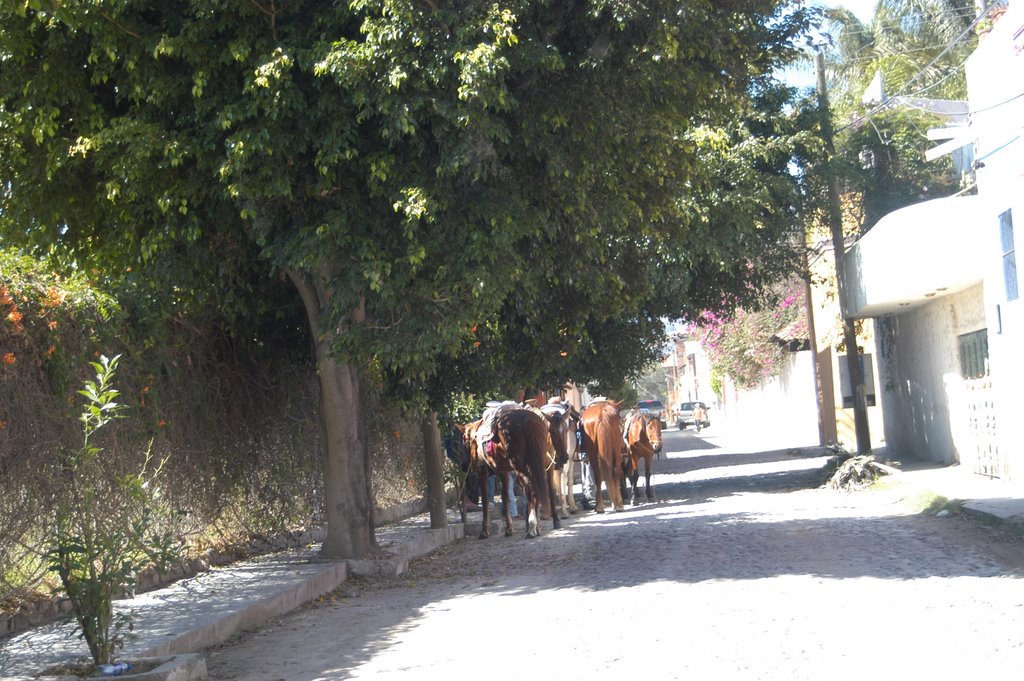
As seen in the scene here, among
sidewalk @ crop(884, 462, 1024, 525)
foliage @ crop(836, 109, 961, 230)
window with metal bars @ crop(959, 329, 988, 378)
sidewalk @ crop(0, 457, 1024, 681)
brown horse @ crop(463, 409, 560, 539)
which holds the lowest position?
sidewalk @ crop(884, 462, 1024, 525)

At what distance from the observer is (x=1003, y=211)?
17.1 metres

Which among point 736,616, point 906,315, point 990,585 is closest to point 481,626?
point 736,616

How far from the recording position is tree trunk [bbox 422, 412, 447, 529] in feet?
54.8

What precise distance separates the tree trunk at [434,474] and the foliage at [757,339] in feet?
75.9

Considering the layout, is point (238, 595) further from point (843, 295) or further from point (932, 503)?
point (843, 295)

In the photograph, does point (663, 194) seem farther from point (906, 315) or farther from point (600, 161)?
point (906, 315)

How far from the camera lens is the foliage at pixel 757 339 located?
4012cm

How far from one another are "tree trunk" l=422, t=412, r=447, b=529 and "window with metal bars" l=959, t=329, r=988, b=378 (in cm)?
964

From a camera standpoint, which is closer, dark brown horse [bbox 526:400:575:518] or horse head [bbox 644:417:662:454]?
dark brown horse [bbox 526:400:575:518]

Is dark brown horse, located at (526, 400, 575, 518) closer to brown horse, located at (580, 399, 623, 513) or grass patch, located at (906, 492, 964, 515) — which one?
brown horse, located at (580, 399, 623, 513)

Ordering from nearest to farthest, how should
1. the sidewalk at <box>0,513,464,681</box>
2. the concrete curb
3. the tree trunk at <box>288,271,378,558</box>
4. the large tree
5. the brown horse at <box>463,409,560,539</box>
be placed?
the sidewalk at <box>0,513,464,681</box> → the concrete curb → the large tree → the tree trunk at <box>288,271,378,558</box> → the brown horse at <box>463,409,560,539</box>

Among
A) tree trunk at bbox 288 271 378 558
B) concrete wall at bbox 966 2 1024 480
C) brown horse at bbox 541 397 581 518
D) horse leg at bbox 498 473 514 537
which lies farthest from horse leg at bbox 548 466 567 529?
concrete wall at bbox 966 2 1024 480

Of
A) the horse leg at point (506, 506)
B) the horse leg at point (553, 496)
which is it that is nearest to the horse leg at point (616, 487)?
the horse leg at point (553, 496)

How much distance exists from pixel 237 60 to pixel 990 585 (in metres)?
7.90
